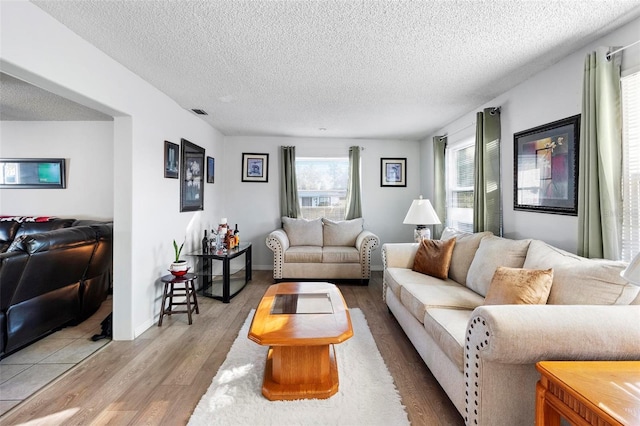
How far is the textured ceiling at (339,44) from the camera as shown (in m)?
1.79

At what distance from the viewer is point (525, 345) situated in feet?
4.46

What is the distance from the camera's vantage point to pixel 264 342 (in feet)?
5.77

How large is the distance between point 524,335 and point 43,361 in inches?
128

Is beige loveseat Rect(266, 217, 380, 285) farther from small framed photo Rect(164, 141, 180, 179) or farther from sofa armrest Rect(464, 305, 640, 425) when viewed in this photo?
sofa armrest Rect(464, 305, 640, 425)

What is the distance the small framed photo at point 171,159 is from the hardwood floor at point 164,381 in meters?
1.59

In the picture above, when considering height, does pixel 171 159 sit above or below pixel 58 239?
above

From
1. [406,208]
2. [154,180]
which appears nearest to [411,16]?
[154,180]

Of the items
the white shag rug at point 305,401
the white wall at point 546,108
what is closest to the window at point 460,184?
the white wall at point 546,108

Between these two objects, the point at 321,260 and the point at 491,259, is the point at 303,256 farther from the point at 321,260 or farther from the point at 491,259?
Result: the point at 491,259

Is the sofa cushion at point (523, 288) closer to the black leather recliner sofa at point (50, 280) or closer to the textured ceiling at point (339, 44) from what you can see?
the textured ceiling at point (339, 44)

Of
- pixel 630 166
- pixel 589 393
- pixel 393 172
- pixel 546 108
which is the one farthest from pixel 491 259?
pixel 393 172

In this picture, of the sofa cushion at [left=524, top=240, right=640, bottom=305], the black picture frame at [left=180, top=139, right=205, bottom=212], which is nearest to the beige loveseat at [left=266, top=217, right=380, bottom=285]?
the black picture frame at [left=180, top=139, right=205, bottom=212]

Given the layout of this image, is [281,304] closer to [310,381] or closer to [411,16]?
[310,381]

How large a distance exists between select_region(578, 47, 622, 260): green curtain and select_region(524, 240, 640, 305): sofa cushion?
25cm
